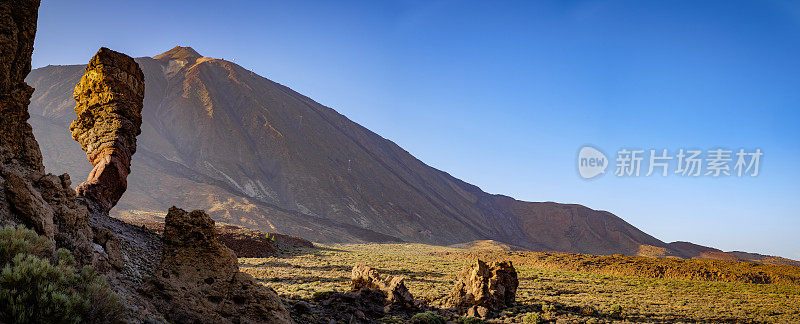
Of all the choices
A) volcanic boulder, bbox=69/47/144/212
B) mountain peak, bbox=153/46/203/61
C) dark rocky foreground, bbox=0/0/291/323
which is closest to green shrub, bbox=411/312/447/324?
dark rocky foreground, bbox=0/0/291/323

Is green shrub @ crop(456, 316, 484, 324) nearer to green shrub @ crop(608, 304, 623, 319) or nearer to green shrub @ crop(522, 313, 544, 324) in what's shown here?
green shrub @ crop(522, 313, 544, 324)

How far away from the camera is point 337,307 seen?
42.8ft

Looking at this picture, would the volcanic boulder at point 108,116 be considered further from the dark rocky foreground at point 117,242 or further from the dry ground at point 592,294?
the dry ground at point 592,294

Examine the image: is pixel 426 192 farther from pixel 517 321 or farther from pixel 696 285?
pixel 517 321

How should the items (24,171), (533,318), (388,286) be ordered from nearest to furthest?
(24,171), (533,318), (388,286)

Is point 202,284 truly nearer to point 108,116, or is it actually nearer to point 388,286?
point 388,286

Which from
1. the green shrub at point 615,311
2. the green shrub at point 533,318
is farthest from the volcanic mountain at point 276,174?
the green shrub at point 533,318

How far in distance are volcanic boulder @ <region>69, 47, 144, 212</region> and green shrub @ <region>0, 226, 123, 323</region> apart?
12.4 metres

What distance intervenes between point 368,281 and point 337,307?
9.17 feet

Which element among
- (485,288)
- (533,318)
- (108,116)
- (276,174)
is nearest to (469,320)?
(485,288)

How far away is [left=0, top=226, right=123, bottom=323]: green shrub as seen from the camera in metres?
4.48

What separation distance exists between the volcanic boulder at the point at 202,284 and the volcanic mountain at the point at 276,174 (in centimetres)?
5039

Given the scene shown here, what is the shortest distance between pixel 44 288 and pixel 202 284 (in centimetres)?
367

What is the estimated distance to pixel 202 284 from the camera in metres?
8.27
